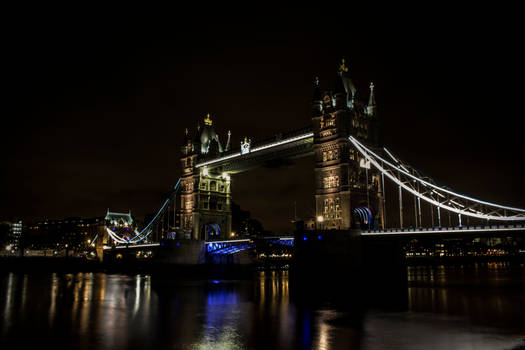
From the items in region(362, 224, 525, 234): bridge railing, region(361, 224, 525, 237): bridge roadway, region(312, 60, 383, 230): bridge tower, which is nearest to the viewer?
region(362, 224, 525, 234): bridge railing

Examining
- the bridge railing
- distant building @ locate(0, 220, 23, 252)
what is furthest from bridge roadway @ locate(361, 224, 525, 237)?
distant building @ locate(0, 220, 23, 252)

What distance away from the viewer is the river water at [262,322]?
720 inches

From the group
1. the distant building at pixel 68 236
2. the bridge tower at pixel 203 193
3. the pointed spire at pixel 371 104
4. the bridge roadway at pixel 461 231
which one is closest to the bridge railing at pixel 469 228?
the bridge roadway at pixel 461 231

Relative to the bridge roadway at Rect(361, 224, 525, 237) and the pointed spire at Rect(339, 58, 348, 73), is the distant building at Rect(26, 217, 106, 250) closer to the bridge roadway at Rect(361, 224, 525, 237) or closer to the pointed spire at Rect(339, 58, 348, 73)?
the pointed spire at Rect(339, 58, 348, 73)

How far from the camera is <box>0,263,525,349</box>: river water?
1828 cm

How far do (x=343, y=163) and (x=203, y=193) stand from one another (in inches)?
1121

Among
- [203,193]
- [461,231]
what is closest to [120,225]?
[203,193]

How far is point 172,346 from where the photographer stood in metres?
17.7

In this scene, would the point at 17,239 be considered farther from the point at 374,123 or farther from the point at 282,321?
the point at 282,321

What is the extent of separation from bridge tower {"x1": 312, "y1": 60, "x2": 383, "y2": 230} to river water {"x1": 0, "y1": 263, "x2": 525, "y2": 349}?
9326 mm

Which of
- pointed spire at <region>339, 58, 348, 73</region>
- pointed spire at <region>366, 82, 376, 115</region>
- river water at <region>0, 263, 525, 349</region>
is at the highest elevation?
pointed spire at <region>339, 58, 348, 73</region>

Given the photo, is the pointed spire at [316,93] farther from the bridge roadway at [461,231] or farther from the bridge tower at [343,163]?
the bridge roadway at [461,231]

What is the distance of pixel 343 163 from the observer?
42062 mm

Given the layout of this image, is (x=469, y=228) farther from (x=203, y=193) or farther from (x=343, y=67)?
(x=203, y=193)
